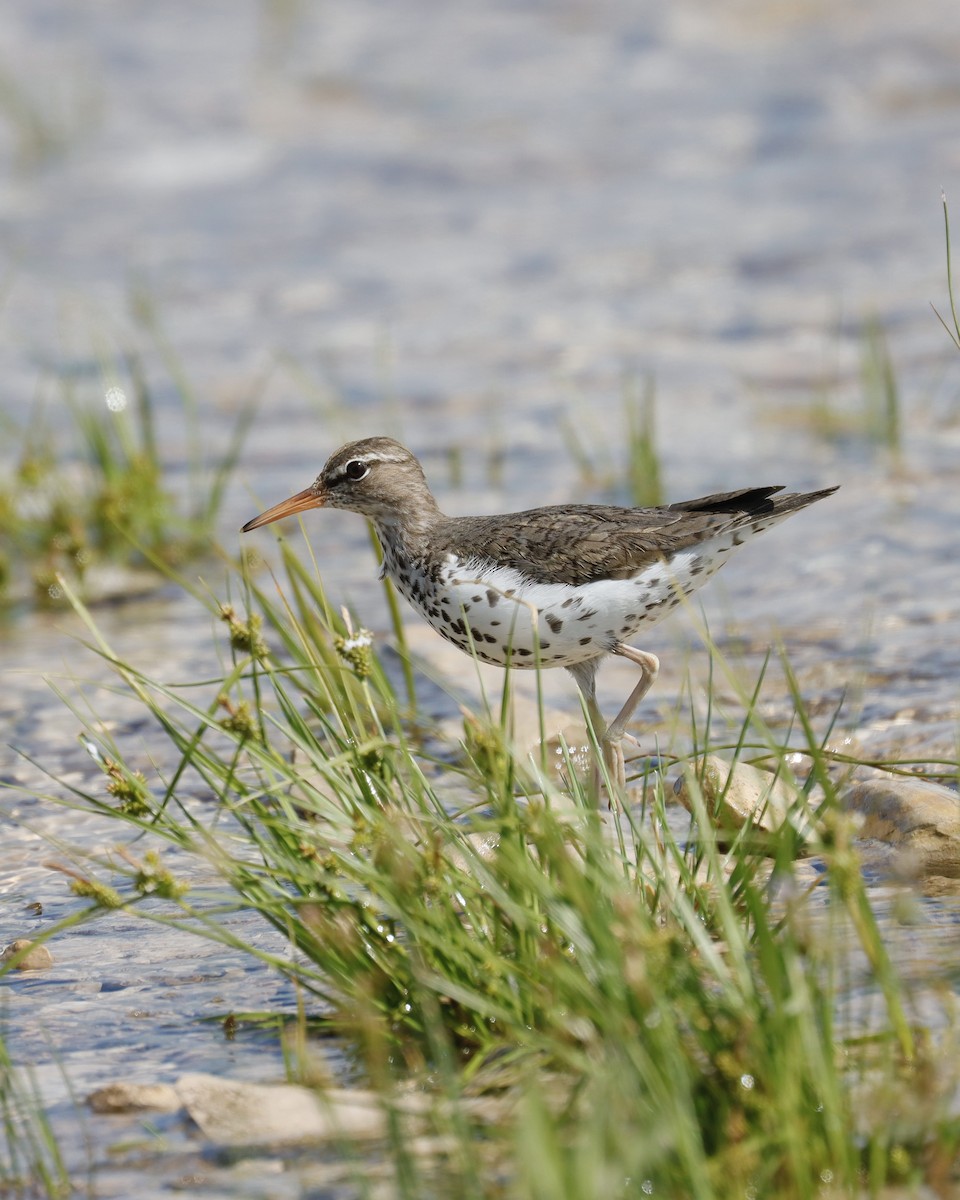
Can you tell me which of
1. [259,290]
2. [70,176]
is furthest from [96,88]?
[259,290]

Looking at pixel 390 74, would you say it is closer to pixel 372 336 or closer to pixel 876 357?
pixel 372 336

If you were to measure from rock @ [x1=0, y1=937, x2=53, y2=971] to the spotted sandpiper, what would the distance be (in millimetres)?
1702

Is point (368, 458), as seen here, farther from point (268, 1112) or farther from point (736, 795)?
point (268, 1112)

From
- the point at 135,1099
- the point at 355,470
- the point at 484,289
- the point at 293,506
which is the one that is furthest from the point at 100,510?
the point at 484,289

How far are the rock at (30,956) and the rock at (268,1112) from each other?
1.12 metres

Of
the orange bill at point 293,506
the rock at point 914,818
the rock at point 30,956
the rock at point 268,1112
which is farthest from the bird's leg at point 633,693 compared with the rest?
the rock at point 268,1112

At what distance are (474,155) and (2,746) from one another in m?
13.2

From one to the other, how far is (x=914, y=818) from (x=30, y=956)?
270cm

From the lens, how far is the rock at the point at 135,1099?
3.69 m

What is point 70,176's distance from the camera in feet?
61.7

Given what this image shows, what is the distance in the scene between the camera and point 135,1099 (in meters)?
3.69

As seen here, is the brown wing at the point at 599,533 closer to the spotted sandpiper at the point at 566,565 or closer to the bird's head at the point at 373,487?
the spotted sandpiper at the point at 566,565

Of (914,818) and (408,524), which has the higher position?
(408,524)

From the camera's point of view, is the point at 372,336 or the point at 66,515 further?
the point at 372,336
